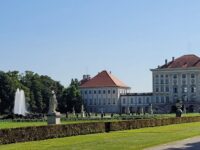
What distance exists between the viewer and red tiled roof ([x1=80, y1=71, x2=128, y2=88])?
131 m

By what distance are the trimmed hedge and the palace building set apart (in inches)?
3386

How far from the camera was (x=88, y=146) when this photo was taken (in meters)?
20.4

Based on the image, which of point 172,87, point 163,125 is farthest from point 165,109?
point 163,125

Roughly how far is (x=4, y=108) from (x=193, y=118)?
52.3 metres

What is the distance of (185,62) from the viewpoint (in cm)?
12681

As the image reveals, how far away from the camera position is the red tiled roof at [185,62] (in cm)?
12582

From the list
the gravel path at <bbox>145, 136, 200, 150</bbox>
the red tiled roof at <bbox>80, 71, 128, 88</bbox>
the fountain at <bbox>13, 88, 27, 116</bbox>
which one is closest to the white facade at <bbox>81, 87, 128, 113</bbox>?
the red tiled roof at <bbox>80, 71, 128, 88</bbox>

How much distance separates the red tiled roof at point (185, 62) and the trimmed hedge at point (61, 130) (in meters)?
88.8

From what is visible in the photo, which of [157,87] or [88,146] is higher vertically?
[157,87]

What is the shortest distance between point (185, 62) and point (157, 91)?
9304 millimetres

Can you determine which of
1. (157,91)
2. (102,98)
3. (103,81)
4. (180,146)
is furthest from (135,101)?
(180,146)

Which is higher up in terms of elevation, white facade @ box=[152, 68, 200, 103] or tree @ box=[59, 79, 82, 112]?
white facade @ box=[152, 68, 200, 103]

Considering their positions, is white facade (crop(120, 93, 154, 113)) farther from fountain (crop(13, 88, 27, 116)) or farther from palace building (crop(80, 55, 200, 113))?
fountain (crop(13, 88, 27, 116))

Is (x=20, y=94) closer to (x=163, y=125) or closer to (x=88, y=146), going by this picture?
(x=163, y=125)
